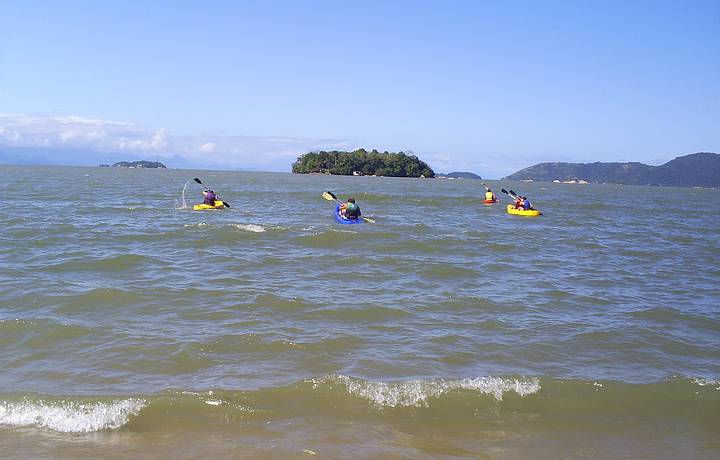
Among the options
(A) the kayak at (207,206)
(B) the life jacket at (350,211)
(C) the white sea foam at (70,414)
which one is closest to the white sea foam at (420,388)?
(C) the white sea foam at (70,414)

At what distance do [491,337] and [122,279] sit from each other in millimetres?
8484

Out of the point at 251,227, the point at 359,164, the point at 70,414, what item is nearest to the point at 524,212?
the point at 251,227

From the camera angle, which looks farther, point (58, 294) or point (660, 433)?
point (58, 294)

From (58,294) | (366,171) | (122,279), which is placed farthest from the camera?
(366,171)

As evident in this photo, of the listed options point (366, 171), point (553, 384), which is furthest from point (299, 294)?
point (366, 171)

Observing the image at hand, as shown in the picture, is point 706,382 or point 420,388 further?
point 706,382

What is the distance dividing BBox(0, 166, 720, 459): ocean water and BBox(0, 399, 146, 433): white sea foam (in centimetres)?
2

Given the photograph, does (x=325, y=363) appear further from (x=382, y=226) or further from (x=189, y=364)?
(x=382, y=226)

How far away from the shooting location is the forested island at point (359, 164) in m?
160

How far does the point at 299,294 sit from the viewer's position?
12.2 metres

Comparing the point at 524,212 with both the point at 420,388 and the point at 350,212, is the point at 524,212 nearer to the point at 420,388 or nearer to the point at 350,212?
the point at 350,212

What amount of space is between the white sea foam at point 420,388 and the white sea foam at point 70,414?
2368 mm

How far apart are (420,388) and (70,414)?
13.7ft

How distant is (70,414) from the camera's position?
21.1 ft
